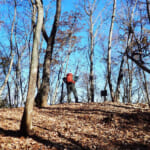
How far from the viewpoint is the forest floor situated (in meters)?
3.77

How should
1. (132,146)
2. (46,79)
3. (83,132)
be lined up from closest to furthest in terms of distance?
(132,146) < (83,132) < (46,79)

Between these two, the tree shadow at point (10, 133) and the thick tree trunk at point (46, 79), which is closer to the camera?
the tree shadow at point (10, 133)

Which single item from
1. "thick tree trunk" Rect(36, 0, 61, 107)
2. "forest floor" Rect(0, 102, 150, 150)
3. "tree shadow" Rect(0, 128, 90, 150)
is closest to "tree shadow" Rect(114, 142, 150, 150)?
"forest floor" Rect(0, 102, 150, 150)

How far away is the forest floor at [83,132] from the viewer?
12.4 ft

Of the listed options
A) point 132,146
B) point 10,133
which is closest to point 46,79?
point 10,133

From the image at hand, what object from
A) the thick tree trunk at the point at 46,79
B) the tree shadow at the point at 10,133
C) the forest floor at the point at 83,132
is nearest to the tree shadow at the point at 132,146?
the forest floor at the point at 83,132

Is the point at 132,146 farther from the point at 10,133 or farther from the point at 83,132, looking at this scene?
the point at 10,133

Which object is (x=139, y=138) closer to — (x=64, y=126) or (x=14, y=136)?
(x=64, y=126)

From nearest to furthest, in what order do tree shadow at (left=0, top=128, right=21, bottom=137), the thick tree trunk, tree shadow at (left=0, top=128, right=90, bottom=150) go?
tree shadow at (left=0, top=128, right=90, bottom=150)
tree shadow at (left=0, top=128, right=21, bottom=137)
the thick tree trunk

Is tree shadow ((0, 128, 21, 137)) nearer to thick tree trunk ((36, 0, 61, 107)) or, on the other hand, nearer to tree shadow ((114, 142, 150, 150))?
tree shadow ((114, 142, 150, 150))

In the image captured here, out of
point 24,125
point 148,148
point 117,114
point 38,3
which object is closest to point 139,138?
point 148,148

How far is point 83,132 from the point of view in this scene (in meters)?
4.68

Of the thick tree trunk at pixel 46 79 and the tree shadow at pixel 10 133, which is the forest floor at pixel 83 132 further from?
the thick tree trunk at pixel 46 79

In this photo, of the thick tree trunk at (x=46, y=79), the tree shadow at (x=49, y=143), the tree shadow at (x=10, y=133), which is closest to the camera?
the tree shadow at (x=49, y=143)
